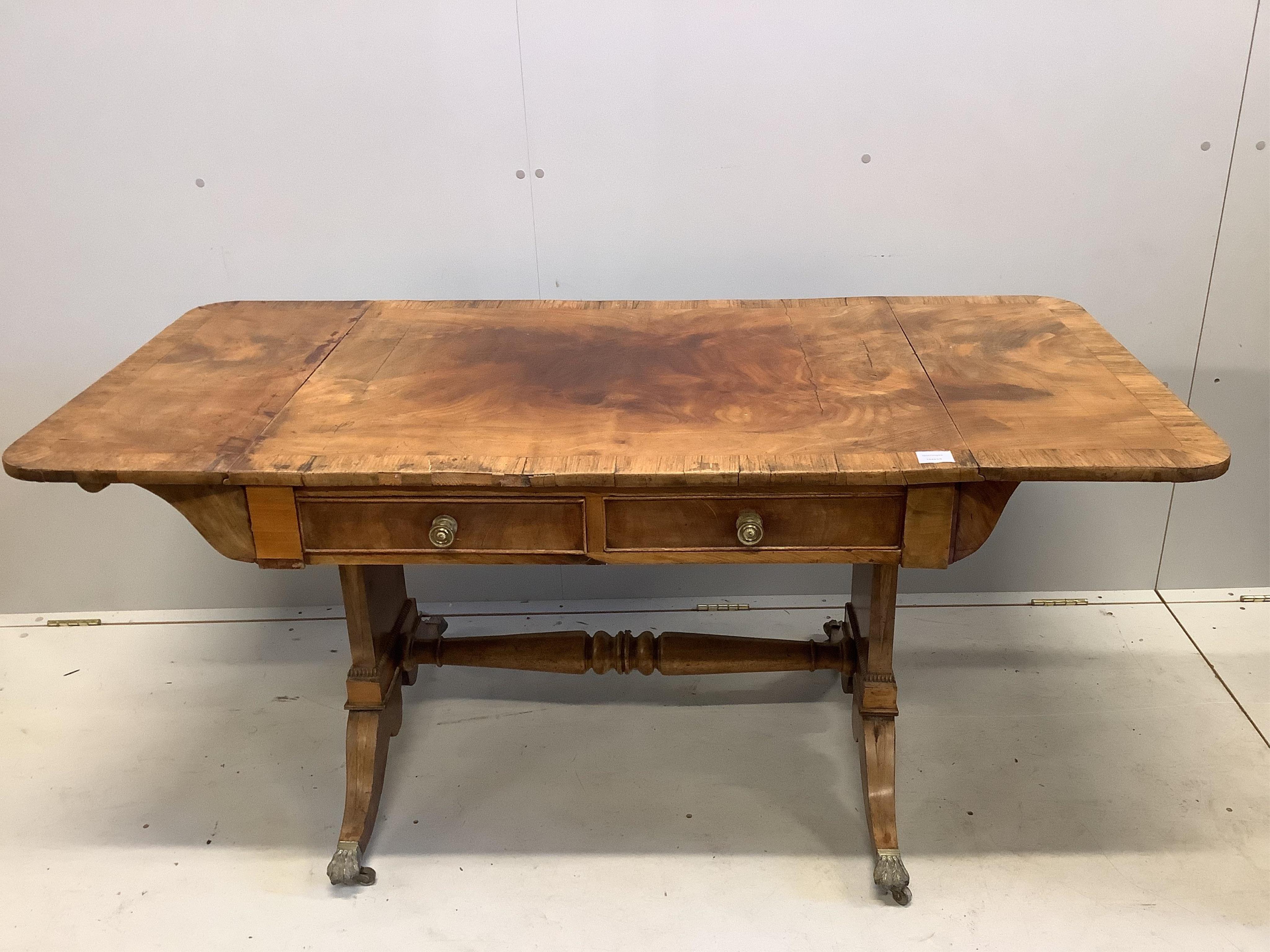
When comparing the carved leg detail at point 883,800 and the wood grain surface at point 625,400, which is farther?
the carved leg detail at point 883,800

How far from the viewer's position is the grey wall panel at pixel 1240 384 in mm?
2484

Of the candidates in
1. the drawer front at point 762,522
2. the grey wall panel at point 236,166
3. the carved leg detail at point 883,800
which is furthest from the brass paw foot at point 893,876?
the grey wall panel at point 236,166

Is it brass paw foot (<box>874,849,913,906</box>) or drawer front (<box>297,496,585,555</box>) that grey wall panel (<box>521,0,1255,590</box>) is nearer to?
drawer front (<box>297,496,585,555</box>)

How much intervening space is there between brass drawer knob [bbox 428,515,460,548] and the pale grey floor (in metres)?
0.78

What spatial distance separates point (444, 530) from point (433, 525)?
23 mm

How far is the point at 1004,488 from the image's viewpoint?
5.49ft

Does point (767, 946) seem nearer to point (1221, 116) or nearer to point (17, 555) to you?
point (1221, 116)

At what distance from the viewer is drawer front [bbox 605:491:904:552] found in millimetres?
1687

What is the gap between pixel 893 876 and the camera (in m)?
2.02

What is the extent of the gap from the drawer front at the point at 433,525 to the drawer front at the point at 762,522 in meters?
0.08

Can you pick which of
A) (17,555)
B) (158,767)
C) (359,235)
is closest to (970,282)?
(359,235)

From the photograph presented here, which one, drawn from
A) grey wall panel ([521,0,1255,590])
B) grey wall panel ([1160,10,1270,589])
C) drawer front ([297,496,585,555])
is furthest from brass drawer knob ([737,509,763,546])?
grey wall panel ([1160,10,1270,589])

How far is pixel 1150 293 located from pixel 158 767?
101 inches

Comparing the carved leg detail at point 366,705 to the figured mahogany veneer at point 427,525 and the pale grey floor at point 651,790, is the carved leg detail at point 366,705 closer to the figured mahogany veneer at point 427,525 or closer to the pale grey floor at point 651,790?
the pale grey floor at point 651,790
